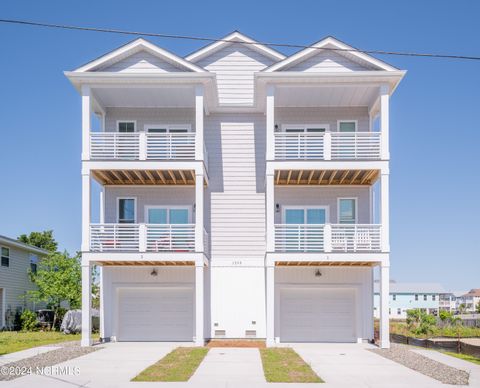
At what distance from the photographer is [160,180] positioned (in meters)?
22.6

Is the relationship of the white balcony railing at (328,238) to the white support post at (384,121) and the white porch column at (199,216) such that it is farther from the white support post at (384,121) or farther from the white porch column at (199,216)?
the white porch column at (199,216)

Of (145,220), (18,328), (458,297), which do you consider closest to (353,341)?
(145,220)

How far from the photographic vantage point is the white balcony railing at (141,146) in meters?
21.1

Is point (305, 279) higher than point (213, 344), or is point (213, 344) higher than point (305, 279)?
point (305, 279)

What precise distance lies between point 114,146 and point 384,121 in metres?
9.33

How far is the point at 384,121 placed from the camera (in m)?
20.5

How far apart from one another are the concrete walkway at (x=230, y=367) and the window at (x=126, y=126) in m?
9.24

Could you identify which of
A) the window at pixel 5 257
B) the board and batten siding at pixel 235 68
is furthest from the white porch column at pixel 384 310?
the window at pixel 5 257

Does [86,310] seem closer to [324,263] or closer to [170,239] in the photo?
[170,239]

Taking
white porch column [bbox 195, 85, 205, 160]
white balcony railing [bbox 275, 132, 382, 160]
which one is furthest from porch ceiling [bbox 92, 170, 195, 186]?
white balcony railing [bbox 275, 132, 382, 160]

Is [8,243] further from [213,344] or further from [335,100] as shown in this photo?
[335,100]

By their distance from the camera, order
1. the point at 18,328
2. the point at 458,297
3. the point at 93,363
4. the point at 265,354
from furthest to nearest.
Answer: the point at 458,297 < the point at 18,328 < the point at 265,354 < the point at 93,363

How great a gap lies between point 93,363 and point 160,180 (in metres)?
8.79

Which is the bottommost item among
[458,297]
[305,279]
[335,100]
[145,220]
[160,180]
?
[458,297]
